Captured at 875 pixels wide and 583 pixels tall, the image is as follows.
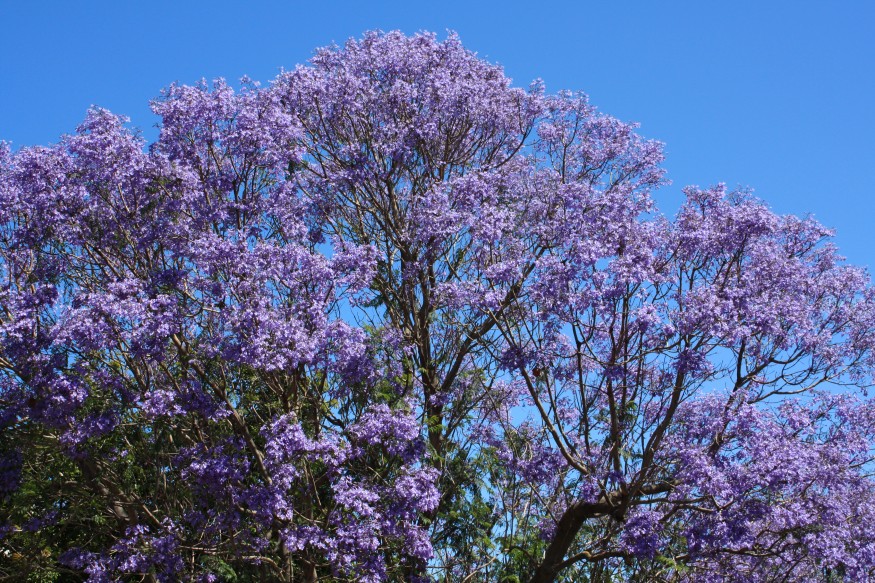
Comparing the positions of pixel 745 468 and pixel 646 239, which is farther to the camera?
Result: pixel 646 239

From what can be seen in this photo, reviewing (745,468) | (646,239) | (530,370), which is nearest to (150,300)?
(530,370)

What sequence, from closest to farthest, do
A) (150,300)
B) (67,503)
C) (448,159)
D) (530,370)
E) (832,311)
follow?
1. (150,300)
2. (530,370)
3. (832,311)
4. (67,503)
5. (448,159)

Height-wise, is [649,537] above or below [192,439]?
above

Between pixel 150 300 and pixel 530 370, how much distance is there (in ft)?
17.2

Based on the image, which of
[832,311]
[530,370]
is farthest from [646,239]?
[832,311]

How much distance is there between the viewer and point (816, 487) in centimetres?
1240

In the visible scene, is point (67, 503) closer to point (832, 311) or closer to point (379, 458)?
point (379, 458)

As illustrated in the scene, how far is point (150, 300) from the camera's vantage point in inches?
441

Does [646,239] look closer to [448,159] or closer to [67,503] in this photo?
[448,159]

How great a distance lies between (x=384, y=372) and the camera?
1338 centimetres

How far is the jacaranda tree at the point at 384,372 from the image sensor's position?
446 inches

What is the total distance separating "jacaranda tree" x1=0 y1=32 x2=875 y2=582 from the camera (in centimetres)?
1133

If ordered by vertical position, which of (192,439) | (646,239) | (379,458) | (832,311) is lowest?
(192,439)

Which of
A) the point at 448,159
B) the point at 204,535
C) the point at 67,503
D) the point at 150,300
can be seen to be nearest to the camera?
the point at 150,300
